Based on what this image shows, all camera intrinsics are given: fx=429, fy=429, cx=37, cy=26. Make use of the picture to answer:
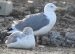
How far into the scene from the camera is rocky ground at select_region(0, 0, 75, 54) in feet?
36.1

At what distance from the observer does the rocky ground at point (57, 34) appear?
433 inches

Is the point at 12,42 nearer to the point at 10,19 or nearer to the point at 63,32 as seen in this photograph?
the point at 63,32

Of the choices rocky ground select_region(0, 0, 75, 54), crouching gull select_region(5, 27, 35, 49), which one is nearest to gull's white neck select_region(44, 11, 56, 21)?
rocky ground select_region(0, 0, 75, 54)

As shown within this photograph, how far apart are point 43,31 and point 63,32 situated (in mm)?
631

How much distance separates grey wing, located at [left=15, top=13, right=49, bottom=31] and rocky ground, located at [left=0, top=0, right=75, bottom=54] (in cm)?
36

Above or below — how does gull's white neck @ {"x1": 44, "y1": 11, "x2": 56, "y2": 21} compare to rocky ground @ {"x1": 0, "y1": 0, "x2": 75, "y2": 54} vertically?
above

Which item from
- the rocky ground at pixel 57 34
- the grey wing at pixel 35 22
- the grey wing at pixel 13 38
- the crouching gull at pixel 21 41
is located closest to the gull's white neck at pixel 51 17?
the grey wing at pixel 35 22

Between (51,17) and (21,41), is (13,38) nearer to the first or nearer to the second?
(21,41)

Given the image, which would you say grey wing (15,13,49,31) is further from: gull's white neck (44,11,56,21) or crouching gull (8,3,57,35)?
gull's white neck (44,11,56,21)

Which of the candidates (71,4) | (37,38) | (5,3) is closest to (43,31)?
(37,38)

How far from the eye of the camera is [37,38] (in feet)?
42.1

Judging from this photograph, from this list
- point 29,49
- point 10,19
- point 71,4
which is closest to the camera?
point 29,49

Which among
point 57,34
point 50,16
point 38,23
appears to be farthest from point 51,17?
point 57,34

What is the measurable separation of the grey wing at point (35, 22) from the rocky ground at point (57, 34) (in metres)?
0.36
